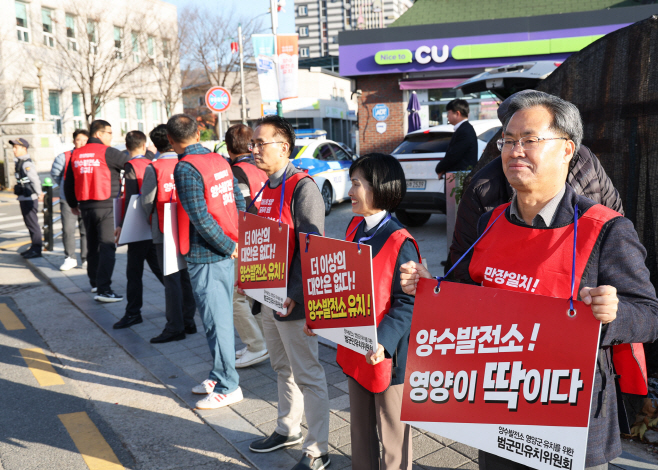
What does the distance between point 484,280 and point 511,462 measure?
60cm

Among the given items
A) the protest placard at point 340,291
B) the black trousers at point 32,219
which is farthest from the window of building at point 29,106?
the protest placard at point 340,291

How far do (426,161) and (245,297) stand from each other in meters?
5.50

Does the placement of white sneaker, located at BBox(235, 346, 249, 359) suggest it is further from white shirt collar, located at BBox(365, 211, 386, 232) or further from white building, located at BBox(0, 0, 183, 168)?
white building, located at BBox(0, 0, 183, 168)

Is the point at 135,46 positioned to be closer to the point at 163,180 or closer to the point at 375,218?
the point at 163,180

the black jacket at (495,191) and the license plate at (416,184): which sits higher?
the black jacket at (495,191)

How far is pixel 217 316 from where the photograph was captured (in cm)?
412

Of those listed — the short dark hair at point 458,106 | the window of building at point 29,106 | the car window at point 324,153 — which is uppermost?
the window of building at point 29,106

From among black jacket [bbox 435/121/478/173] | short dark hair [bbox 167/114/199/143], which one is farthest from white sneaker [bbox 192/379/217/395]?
black jacket [bbox 435/121/478/173]

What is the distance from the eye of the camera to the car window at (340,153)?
1395cm

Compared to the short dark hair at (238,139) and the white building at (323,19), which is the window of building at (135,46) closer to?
the short dark hair at (238,139)

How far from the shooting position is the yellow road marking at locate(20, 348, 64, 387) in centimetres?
482

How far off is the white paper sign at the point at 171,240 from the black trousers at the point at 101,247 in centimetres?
294

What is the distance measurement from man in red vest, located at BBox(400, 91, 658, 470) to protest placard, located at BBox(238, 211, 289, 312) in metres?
1.41

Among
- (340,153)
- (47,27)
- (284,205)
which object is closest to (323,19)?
(47,27)
